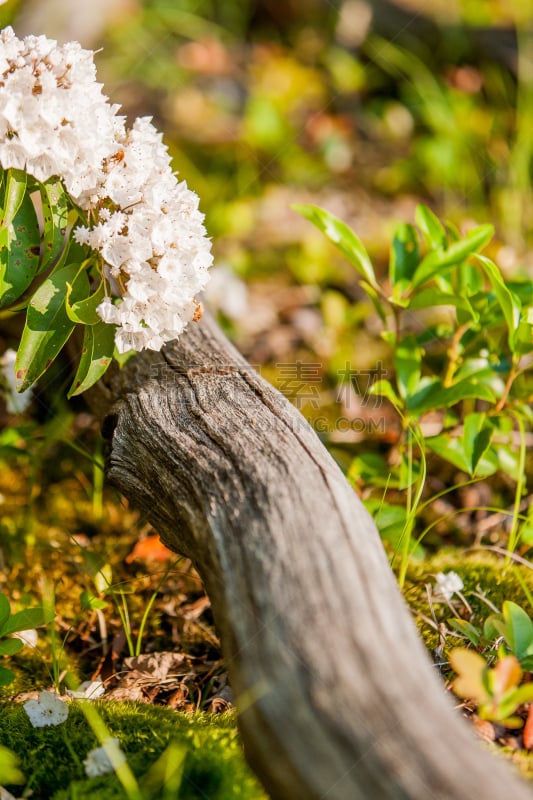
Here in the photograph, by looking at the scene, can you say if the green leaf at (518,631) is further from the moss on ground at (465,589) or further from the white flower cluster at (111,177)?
the white flower cluster at (111,177)

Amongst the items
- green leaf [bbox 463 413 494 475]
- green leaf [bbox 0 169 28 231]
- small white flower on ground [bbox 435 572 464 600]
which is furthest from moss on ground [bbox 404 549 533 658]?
green leaf [bbox 0 169 28 231]

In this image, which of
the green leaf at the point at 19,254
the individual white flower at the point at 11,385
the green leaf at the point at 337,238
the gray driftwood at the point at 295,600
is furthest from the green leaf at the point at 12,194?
the green leaf at the point at 337,238

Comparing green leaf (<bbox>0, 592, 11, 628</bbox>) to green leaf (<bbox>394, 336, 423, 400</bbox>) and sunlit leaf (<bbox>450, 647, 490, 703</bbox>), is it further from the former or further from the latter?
green leaf (<bbox>394, 336, 423, 400</bbox>)

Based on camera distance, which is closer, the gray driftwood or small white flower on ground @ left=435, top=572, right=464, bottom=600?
the gray driftwood

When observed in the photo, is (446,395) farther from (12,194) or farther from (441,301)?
(12,194)

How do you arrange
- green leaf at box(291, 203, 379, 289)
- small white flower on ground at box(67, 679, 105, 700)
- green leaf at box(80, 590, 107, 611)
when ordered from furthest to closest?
1. green leaf at box(291, 203, 379, 289)
2. green leaf at box(80, 590, 107, 611)
3. small white flower on ground at box(67, 679, 105, 700)

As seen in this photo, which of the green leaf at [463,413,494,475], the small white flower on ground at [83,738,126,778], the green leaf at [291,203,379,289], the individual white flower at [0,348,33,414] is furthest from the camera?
the individual white flower at [0,348,33,414]

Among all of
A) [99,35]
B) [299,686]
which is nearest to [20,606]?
[299,686]
